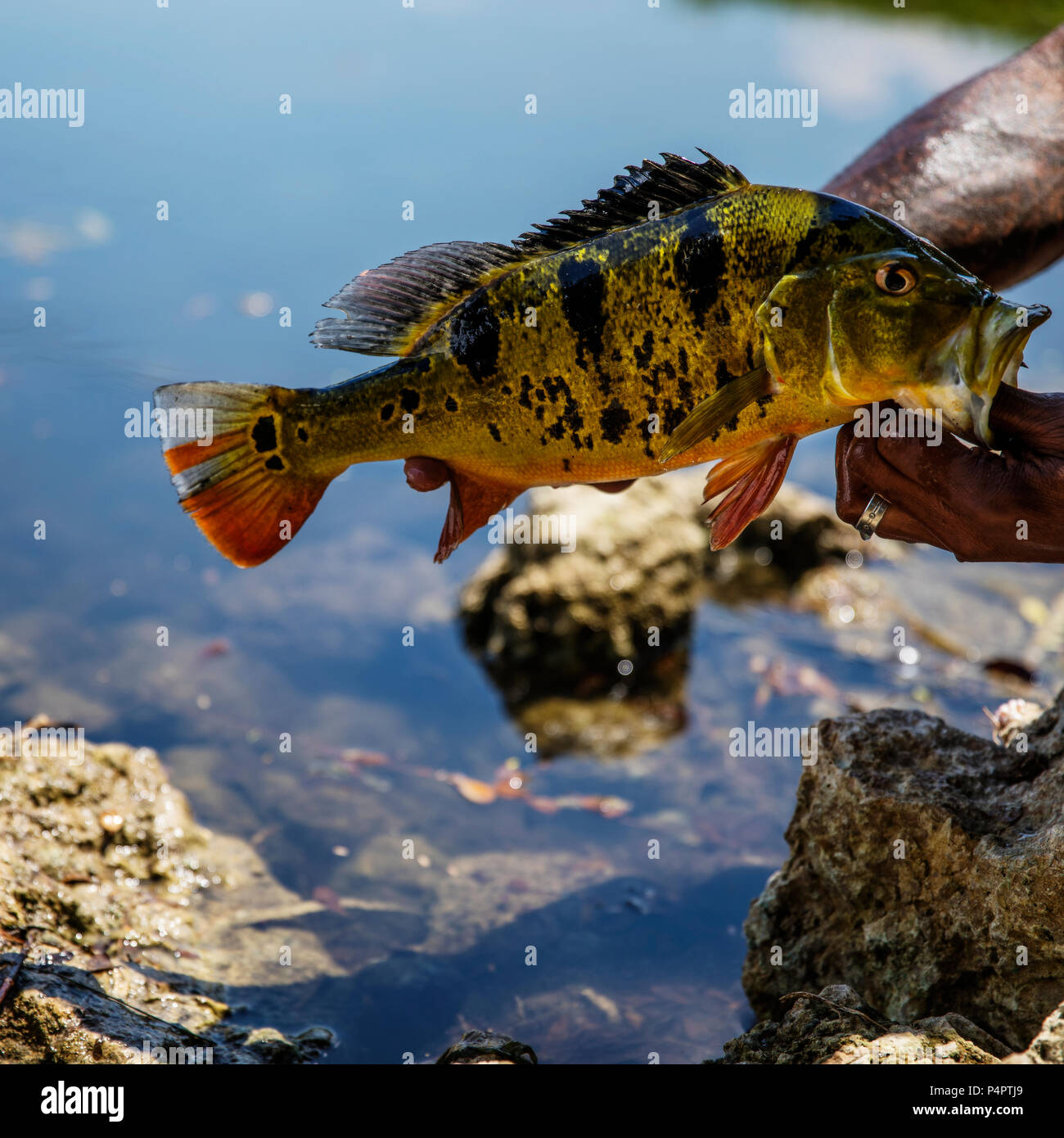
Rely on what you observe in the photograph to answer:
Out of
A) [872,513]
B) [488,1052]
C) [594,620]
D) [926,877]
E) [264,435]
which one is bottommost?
[488,1052]

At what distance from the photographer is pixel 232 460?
126 inches

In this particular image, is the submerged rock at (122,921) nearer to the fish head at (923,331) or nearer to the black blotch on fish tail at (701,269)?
the black blotch on fish tail at (701,269)

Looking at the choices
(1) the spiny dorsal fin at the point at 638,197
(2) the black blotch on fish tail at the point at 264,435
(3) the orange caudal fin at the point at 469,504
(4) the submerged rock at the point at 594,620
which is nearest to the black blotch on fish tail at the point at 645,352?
(1) the spiny dorsal fin at the point at 638,197

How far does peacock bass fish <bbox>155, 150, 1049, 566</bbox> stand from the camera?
2.79 m

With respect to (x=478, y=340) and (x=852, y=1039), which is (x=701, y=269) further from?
(x=852, y=1039)

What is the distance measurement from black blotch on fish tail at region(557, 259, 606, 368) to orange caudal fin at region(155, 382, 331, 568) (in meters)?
0.82

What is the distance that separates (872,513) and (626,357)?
846 millimetres

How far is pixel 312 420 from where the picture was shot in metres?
3.17

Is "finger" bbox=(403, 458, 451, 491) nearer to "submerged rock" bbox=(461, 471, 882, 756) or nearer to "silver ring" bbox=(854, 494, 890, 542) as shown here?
"silver ring" bbox=(854, 494, 890, 542)

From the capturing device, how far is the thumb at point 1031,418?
290 centimetres

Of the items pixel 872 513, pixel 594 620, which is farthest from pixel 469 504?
pixel 594 620

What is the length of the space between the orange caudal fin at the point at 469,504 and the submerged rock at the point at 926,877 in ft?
4.49

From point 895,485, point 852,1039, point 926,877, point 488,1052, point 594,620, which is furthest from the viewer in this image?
point 594,620

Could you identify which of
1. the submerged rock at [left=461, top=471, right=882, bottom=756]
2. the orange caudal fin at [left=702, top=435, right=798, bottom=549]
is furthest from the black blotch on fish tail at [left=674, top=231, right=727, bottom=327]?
the submerged rock at [left=461, top=471, right=882, bottom=756]
